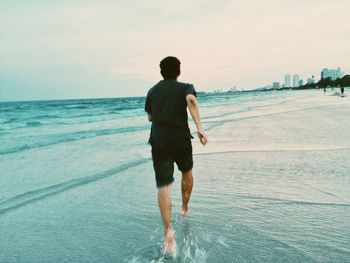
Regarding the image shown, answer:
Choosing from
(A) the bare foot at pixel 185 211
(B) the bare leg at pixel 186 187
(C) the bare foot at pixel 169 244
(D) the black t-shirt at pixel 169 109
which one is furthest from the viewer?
(A) the bare foot at pixel 185 211

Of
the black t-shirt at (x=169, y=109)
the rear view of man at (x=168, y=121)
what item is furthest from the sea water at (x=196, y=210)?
the black t-shirt at (x=169, y=109)

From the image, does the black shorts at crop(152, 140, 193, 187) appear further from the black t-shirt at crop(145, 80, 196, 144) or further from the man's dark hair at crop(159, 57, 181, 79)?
the man's dark hair at crop(159, 57, 181, 79)

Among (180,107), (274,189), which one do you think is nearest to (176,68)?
(180,107)

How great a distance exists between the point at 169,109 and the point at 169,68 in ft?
1.28

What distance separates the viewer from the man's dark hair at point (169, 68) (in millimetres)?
3762

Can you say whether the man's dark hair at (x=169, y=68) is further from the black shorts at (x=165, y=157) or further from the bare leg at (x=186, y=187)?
the bare leg at (x=186, y=187)

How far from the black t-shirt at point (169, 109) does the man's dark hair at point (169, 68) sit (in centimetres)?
7

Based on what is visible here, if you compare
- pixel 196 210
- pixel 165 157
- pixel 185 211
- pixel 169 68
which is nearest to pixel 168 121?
pixel 165 157

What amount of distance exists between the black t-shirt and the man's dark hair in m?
0.07

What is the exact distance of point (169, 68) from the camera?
3.76 m

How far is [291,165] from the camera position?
7199mm

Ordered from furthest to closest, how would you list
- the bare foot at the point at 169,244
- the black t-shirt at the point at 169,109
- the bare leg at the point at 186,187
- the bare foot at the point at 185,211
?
1. the bare foot at the point at 185,211
2. the bare leg at the point at 186,187
3. the black t-shirt at the point at 169,109
4. the bare foot at the point at 169,244

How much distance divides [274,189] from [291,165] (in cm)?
180

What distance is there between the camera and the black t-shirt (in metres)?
3.69
